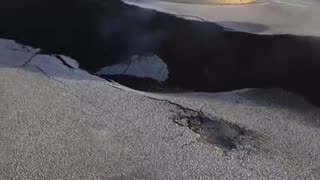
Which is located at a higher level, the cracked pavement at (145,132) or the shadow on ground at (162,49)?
the cracked pavement at (145,132)

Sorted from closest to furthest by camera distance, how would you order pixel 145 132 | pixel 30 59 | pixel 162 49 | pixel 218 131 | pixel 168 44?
1. pixel 145 132
2. pixel 218 131
3. pixel 30 59
4. pixel 162 49
5. pixel 168 44

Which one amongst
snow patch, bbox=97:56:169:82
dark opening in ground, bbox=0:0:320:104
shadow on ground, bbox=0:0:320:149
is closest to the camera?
shadow on ground, bbox=0:0:320:149

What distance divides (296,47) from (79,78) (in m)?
3.50

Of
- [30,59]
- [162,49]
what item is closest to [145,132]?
[30,59]

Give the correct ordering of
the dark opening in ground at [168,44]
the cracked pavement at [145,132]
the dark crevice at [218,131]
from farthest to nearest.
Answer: the dark opening in ground at [168,44]
the dark crevice at [218,131]
the cracked pavement at [145,132]

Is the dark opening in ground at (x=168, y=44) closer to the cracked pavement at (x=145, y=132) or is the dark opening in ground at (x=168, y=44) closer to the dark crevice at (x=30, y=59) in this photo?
the dark crevice at (x=30, y=59)

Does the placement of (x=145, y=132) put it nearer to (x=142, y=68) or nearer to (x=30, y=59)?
(x=142, y=68)

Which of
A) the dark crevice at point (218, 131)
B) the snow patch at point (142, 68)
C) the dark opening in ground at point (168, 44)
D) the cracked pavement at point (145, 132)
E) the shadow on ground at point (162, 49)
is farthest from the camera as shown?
the snow patch at point (142, 68)

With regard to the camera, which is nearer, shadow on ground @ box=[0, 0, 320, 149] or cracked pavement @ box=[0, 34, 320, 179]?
cracked pavement @ box=[0, 34, 320, 179]

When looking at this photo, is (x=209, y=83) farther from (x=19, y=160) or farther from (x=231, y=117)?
(x=19, y=160)

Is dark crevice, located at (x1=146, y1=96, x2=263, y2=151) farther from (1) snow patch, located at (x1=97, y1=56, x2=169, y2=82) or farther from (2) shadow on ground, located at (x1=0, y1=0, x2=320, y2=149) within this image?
(1) snow patch, located at (x1=97, y1=56, x2=169, y2=82)

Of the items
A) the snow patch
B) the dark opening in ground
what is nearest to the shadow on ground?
the dark opening in ground

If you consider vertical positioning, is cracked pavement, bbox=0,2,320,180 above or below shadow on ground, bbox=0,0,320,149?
above

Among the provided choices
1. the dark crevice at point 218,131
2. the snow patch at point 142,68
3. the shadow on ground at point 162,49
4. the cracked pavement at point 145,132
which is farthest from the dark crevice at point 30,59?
the dark crevice at point 218,131
